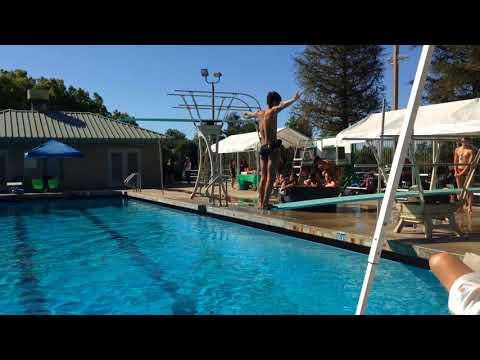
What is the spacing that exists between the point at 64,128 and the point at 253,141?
8.67m

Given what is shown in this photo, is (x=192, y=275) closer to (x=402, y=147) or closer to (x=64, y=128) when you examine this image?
(x=402, y=147)

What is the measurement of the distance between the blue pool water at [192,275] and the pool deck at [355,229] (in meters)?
0.18

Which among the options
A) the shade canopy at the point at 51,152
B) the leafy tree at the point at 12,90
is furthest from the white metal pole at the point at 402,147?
the leafy tree at the point at 12,90

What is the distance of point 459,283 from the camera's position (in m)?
1.94

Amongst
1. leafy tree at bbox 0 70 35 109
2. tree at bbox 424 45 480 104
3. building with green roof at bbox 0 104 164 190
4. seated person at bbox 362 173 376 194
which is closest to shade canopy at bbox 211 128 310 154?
building with green roof at bbox 0 104 164 190

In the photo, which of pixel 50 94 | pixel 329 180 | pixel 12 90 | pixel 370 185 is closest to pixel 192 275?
pixel 329 180

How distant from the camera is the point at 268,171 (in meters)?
7.84

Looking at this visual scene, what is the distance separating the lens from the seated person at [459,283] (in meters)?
1.82

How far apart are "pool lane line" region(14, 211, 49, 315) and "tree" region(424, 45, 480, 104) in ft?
57.3

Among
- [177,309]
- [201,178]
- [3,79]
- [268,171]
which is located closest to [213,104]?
[201,178]

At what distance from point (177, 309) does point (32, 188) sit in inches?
663

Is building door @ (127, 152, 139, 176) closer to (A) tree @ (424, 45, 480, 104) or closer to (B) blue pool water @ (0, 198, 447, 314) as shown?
(B) blue pool water @ (0, 198, 447, 314)

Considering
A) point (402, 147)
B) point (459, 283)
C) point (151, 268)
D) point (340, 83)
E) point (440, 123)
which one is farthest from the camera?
point (340, 83)
